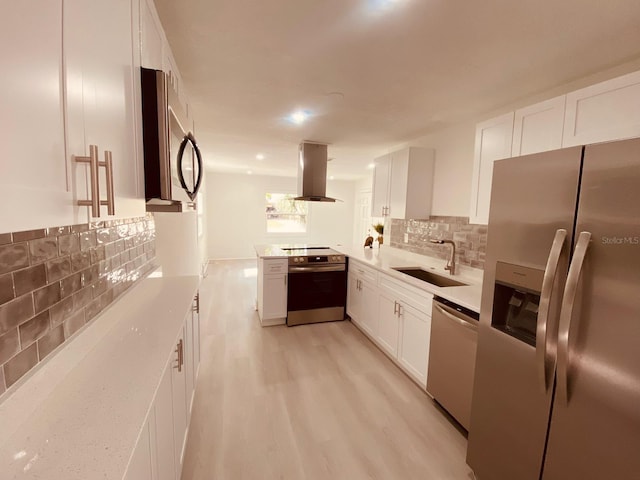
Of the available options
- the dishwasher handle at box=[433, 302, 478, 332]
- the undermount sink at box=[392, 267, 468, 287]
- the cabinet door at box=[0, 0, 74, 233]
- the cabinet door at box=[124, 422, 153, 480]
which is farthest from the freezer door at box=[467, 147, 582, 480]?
the cabinet door at box=[0, 0, 74, 233]

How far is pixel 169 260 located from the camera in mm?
2676

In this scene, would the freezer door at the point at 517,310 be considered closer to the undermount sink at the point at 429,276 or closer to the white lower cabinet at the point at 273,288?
the undermount sink at the point at 429,276

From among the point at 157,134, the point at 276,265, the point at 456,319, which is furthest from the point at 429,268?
the point at 157,134

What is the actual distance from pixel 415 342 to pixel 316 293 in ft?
4.77

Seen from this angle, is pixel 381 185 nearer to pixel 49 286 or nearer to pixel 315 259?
pixel 315 259

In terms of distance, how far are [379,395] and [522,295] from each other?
4.67ft

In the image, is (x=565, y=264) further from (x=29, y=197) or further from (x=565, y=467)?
(x=29, y=197)

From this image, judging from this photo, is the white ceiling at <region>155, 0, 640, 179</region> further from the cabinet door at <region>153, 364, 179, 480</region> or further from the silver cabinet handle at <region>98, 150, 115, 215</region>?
the cabinet door at <region>153, 364, 179, 480</region>

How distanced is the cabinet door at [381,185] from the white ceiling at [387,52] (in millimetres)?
901

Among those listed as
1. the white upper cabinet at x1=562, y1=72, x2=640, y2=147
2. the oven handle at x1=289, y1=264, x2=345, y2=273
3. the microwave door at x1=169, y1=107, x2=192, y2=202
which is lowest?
the oven handle at x1=289, y1=264, x2=345, y2=273

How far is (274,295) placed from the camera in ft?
11.0

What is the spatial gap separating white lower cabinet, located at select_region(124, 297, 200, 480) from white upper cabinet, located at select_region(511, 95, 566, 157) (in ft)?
7.14

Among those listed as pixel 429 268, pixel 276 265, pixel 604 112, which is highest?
pixel 604 112

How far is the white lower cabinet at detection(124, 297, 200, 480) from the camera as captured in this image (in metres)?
0.79
